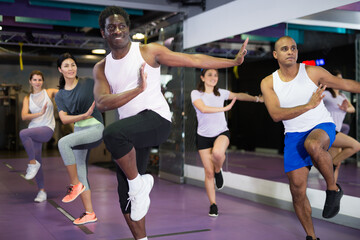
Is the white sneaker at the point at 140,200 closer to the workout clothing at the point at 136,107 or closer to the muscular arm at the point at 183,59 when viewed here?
the workout clothing at the point at 136,107

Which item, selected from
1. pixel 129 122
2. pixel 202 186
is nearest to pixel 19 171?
pixel 202 186

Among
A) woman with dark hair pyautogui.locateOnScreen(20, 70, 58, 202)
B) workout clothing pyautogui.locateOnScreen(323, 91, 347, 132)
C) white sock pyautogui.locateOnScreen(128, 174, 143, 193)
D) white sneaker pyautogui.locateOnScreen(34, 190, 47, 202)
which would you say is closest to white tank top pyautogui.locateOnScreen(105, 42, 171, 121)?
white sock pyautogui.locateOnScreen(128, 174, 143, 193)

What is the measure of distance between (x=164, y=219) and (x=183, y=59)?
2.38 meters

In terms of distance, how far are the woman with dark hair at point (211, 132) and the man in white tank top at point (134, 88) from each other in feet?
6.52

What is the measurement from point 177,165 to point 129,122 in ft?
15.8

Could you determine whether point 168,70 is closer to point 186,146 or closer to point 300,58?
point 186,146

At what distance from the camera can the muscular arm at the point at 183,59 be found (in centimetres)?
271

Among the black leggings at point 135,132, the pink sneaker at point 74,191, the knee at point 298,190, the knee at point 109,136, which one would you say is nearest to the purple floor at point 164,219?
the pink sneaker at point 74,191

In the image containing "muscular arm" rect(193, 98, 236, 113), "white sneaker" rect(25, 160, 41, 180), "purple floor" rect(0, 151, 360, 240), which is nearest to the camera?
"purple floor" rect(0, 151, 360, 240)

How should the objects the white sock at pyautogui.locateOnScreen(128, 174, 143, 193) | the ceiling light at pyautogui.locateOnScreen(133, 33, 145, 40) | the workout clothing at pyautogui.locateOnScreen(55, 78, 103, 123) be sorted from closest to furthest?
1. the white sock at pyautogui.locateOnScreen(128, 174, 143, 193)
2. the workout clothing at pyautogui.locateOnScreen(55, 78, 103, 123)
3. the ceiling light at pyautogui.locateOnScreen(133, 33, 145, 40)

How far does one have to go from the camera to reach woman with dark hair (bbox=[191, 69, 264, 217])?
4.75 metres

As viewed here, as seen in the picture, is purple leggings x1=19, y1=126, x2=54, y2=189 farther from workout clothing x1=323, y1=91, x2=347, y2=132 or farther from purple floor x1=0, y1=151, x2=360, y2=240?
workout clothing x1=323, y1=91, x2=347, y2=132

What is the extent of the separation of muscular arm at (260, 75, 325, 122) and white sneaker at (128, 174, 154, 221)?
1.20m

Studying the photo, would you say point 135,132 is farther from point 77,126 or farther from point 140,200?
point 77,126
